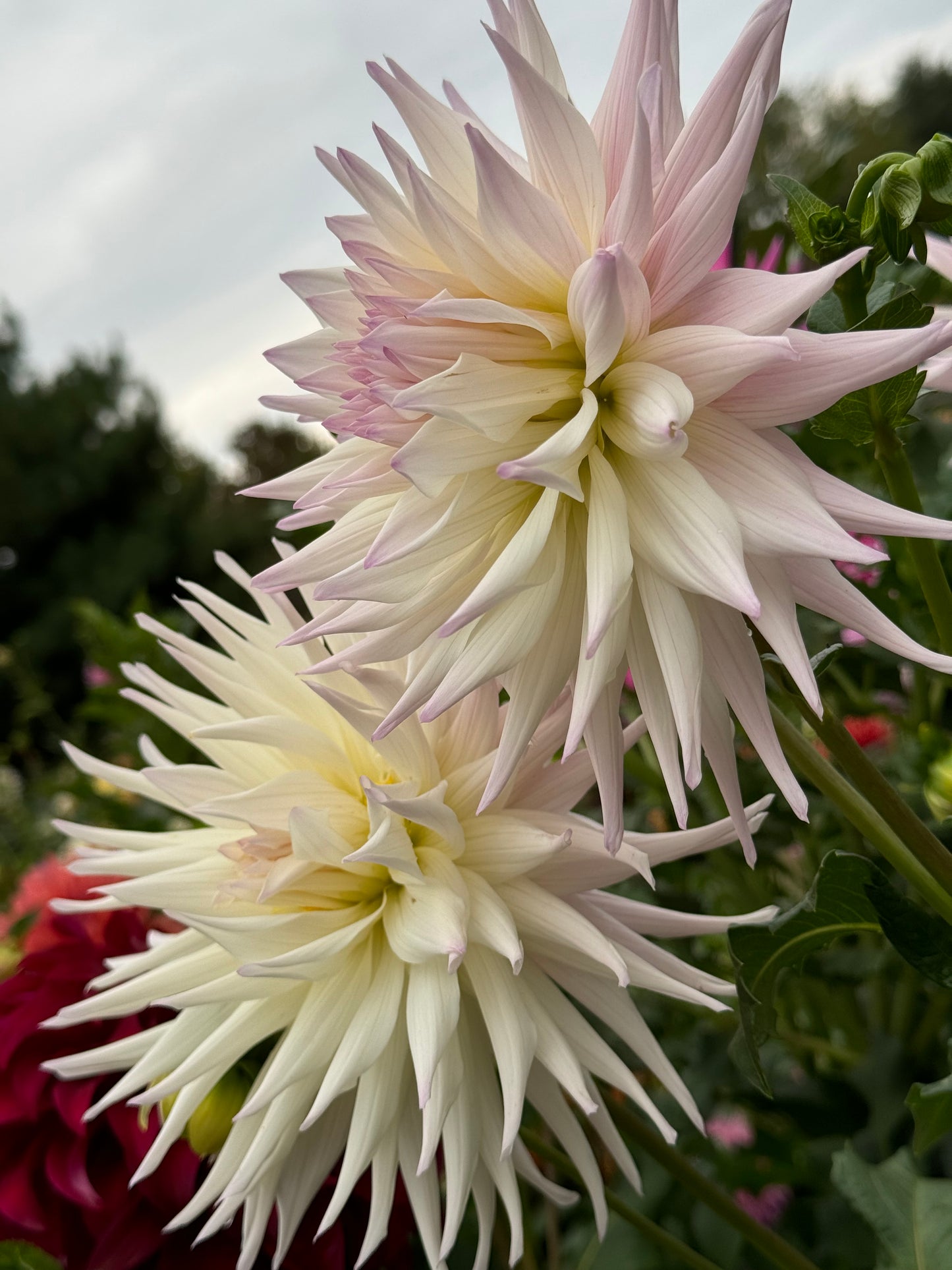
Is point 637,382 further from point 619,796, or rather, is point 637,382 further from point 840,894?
point 840,894

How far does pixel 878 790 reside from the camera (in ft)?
1.31

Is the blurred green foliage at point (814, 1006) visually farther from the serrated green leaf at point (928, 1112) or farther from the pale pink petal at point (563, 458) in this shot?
the pale pink petal at point (563, 458)

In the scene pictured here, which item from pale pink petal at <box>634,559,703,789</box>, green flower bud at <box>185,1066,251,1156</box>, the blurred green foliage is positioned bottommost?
the blurred green foliage

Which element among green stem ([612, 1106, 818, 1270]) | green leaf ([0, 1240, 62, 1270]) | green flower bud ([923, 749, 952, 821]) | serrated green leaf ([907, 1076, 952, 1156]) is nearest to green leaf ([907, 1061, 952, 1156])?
serrated green leaf ([907, 1076, 952, 1156])

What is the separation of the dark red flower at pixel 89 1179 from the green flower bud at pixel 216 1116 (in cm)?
5

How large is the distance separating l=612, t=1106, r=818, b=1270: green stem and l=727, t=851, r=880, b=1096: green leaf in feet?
0.30

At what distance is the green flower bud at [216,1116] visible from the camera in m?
0.54

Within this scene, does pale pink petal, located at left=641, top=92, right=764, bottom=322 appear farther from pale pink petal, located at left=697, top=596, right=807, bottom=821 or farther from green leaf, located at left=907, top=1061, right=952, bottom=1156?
green leaf, located at left=907, top=1061, right=952, bottom=1156

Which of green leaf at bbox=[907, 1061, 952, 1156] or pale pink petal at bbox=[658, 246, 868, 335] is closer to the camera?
pale pink petal at bbox=[658, 246, 868, 335]

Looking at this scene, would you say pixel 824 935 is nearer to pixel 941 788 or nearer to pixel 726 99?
pixel 941 788

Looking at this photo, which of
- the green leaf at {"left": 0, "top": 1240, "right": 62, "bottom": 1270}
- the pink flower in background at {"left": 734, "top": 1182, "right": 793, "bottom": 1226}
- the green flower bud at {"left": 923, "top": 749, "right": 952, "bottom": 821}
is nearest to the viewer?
the green leaf at {"left": 0, "top": 1240, "right": 62, "bottom": 1270}

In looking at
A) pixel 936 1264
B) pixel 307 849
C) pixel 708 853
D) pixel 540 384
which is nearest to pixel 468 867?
pixel 307 849

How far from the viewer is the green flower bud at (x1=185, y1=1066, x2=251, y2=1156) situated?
0.54 metres

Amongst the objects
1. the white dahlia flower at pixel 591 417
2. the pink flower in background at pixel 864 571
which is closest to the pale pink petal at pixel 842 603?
the white dahlia flower at pixel 591 417
